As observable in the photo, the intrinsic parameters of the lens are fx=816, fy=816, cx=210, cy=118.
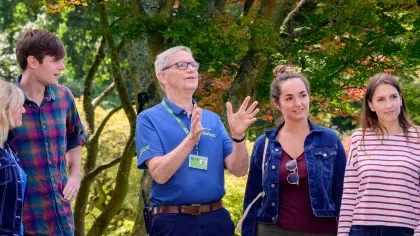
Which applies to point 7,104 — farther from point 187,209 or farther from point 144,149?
point 187,209

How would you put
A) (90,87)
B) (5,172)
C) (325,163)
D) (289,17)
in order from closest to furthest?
(5,172)
(325,163)
(289,17)
(90,87)

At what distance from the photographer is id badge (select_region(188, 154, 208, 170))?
4648 millimetres

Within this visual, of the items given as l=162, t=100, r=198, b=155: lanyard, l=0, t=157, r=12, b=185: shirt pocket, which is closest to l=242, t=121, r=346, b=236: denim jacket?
l=162, t=100, r=198, b=155: lanyard

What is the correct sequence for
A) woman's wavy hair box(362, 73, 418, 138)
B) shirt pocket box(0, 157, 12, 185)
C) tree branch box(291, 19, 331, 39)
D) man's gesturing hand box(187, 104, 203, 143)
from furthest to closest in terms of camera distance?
tree branch box(291, 19, 331, 39)
woman's wavy hair box(362, 73, 418, 138)
man's gesturing hand box(187, 104, 203, 143)
shirt pocket box(0, 157, 12, 185)

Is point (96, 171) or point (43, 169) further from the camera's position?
point (96, 171)

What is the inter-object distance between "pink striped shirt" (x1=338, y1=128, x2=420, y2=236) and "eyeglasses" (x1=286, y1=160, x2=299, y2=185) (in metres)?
0.29

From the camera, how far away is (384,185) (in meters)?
4.54

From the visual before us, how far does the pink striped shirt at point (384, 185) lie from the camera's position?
4.52 m

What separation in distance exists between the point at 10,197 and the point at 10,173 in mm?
122

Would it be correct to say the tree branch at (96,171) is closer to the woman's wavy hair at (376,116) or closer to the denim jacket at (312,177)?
the denim jacket at (312,177)

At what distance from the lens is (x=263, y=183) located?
483cm

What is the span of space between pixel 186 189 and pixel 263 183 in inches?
19.6

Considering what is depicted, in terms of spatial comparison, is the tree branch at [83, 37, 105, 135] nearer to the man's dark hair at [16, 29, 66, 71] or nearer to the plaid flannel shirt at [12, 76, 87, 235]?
the man's dark hair at [16, 29, 66, 71]

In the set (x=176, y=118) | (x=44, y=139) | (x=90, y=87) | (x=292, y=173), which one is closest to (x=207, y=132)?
(x=176, y=118)
